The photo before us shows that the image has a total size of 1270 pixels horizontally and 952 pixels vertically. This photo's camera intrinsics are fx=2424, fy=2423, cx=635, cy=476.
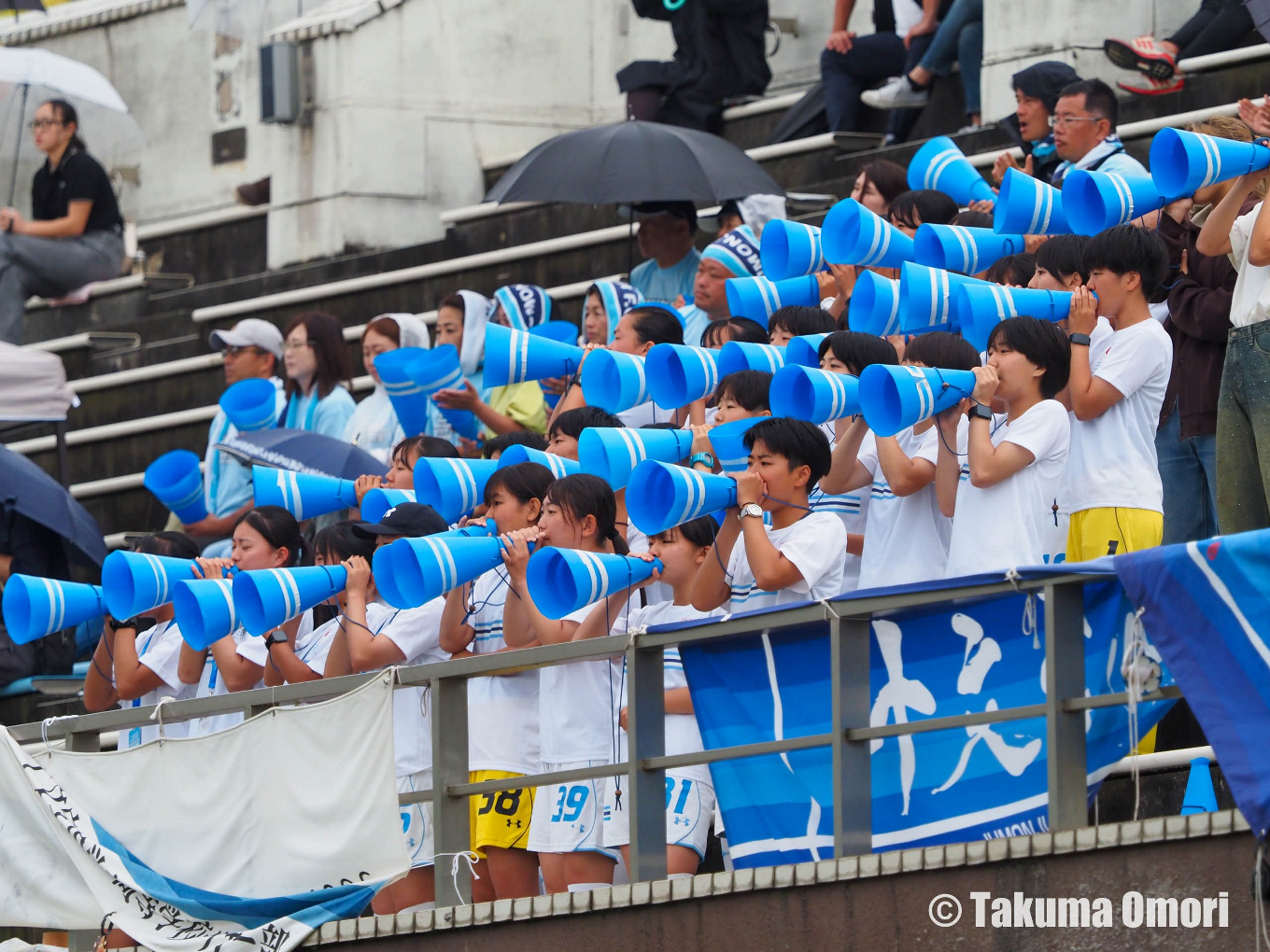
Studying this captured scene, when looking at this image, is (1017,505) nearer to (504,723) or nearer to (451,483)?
(504,723)

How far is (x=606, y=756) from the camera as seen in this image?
7262mm

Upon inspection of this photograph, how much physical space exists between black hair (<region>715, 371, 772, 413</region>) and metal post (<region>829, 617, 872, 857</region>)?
63.0 inches

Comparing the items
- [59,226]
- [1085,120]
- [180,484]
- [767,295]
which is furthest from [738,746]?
[59,226]

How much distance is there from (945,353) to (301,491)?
9.95 ft

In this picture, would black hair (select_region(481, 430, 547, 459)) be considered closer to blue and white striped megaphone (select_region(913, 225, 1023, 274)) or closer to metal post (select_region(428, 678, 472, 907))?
blue and white striped megaphone (select_region(913, 225, 1023, 274))

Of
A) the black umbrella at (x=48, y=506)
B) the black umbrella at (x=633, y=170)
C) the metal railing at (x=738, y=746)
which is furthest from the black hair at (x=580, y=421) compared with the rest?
the black umbrella at (x=48, y=506)


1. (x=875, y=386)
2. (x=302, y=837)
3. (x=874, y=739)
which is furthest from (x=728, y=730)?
(x=302, y=837)

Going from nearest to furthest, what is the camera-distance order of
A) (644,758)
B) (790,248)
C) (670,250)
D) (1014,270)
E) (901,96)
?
(644,758), (1014,270), (790,248), (670,250), (901,96)

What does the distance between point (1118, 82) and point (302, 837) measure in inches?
233

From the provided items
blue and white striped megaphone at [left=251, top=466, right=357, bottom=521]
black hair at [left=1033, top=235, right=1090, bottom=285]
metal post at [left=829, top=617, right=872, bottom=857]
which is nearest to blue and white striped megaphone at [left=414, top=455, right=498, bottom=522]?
blue and white striped megaphone at [left=251, top=466, right=357, bottom=521]

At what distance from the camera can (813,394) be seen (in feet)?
23.3

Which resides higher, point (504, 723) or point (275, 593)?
point (275, 593)

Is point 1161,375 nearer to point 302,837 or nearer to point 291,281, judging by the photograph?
point 302,837

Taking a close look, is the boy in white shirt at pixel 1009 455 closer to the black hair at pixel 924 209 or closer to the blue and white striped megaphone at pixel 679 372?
the blue and white striped megaphone at pixel 679 372
